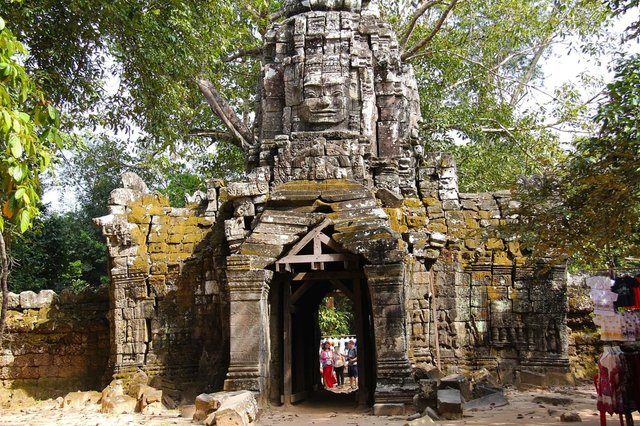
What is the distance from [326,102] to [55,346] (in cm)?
703

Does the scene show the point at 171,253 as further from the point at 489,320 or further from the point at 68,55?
the point at 489,320

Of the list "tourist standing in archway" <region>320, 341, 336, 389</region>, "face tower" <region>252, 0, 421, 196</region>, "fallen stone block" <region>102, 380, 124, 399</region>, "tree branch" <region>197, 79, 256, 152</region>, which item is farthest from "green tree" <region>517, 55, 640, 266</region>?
"tree branch" <region>197, 79, 256, 152</region>

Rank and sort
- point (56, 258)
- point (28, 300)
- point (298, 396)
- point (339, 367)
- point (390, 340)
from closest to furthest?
point (390, 340), point (298, 396), point (28, 300), point (339, 367), point (56, 258)

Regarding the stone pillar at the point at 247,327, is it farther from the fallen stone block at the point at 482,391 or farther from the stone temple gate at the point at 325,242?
the fallen stone block at the point at 482,391

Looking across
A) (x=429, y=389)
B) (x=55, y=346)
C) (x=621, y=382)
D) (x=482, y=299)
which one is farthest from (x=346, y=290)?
(x=55, y=346)

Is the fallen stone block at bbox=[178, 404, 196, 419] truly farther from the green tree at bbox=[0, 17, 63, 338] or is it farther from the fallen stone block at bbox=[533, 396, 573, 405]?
the green tree at bbox=[0, 17, 63, 338]

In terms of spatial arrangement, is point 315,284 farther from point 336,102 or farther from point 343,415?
point 336,102

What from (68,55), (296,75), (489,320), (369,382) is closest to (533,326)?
(489,320)

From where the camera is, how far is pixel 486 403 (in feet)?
35.3

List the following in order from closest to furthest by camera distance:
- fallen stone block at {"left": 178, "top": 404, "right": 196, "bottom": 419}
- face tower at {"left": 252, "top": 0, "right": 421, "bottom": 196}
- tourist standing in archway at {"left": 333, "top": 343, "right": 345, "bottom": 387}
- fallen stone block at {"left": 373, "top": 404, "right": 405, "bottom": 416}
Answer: fallen stone block at {"left": 373, "top": 404, "right": 405, "bottom": 416} < fallen stone block at {"left": 178, "top": 404, "right": 196, "bottom": 419} < face tower at {"left": 252, "top": 0, "right": 421, "bottom": 196} < tourist standing in archway at {"left": 333, "top": 343, "right": 345, "bottom": 387}

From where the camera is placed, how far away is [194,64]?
1111 centimetres

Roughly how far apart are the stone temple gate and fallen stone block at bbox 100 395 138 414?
1137 mm

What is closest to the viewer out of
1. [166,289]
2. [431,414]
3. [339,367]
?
[431,414]

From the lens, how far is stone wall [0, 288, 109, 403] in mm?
14320
